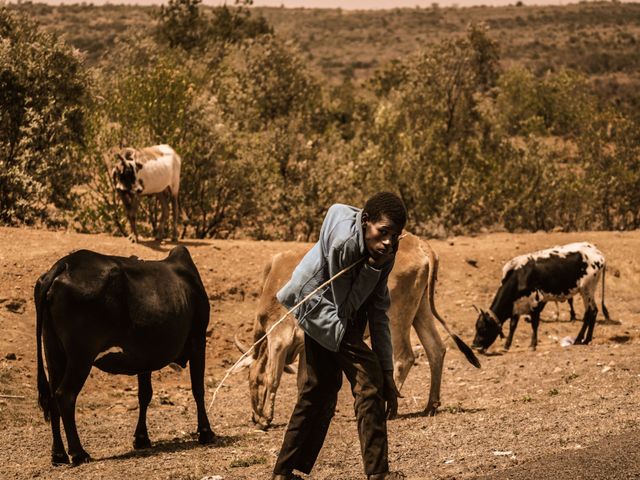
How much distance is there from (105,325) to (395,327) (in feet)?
10.4

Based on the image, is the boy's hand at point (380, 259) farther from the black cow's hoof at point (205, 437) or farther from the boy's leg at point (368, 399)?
the black cow's hoof at point (205, 437)

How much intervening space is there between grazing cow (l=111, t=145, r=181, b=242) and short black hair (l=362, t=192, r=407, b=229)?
10479 millimetres

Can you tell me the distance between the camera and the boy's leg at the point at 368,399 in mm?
6527

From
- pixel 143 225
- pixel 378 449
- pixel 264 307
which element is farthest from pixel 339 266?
pixel 143 225

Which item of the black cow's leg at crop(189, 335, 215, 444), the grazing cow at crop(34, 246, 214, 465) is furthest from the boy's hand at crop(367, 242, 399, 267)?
the black cow's leg at crop(189, 335, 215, 444)

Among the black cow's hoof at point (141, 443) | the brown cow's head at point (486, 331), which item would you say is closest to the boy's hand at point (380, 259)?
the black cow's hoof at point (141, 443)

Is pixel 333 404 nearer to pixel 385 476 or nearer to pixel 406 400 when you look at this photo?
pixel 385 476

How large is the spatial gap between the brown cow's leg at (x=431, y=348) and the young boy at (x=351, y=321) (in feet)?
12.5

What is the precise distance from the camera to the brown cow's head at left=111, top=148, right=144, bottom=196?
1642cm

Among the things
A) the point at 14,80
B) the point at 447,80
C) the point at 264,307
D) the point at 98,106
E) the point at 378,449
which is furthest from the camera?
A: the point at 447,80

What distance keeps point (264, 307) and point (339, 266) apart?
4.37 m

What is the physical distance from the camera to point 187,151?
20359 mm

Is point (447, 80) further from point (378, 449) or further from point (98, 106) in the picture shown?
point (378, 449)

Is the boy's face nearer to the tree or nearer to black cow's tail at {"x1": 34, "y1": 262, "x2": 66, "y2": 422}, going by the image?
black cow's tail at {"x1": 34, "y1": 262, "x2": 66, "y2": 422}
